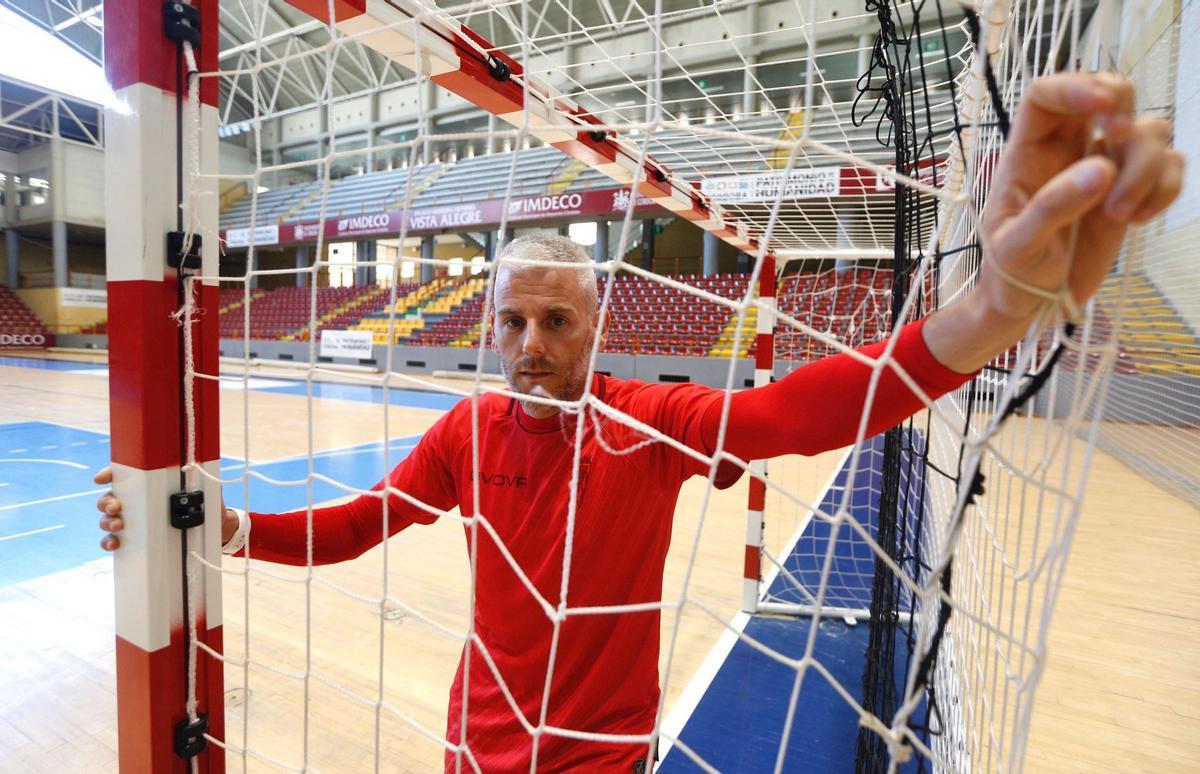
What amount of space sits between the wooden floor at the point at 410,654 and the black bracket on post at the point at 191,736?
→ 13 centimetres

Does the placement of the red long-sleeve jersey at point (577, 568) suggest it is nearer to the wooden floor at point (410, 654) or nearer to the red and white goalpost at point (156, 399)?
the wooden floor at point (410, 654)

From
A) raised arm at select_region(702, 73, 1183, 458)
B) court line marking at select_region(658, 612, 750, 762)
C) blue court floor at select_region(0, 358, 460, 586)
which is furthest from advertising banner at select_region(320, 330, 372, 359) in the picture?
raised arm at select_region(702, 73, 1183, 458)

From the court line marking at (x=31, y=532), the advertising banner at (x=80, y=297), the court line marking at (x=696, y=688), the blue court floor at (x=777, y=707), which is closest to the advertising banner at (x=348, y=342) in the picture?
the court line marking at (x=31, y=532)

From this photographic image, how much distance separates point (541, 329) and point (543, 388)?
0.10 meters

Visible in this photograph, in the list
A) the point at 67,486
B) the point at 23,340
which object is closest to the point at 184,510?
the point at 67,486

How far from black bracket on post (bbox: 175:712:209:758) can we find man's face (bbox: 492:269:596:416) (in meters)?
0.78

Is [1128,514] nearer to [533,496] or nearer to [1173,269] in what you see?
[1173,269]

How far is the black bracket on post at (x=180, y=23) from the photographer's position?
3.02 ft

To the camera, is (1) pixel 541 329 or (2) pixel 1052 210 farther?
(1) pixel 541 329

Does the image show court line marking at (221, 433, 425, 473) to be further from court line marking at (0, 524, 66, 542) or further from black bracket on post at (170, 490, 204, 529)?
black bracket on post at (170, 490, 204, 529)

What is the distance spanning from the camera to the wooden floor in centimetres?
168

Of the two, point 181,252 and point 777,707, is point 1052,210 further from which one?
point 777,707

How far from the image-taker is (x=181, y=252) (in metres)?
0.96

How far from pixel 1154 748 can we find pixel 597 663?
181cm
